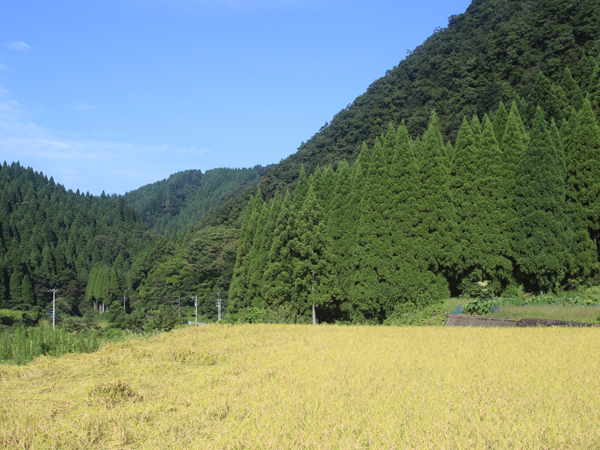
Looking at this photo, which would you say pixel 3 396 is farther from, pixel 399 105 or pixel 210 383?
pixel 399 105

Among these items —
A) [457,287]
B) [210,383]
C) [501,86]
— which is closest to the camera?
[210,383]

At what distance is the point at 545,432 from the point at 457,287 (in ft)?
66.0

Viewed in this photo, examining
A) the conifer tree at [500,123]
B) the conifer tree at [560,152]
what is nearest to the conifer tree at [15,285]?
the conifer tree at [500,123]

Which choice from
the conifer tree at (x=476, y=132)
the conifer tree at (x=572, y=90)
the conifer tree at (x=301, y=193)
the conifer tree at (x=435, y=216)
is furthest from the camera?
the conifer tree at (x=301, y=193)

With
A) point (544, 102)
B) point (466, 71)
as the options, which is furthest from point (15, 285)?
point (544, 102)

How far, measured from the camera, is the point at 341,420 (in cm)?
459

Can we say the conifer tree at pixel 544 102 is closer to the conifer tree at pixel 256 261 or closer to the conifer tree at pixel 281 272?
the conifer tree at pixel 281 272

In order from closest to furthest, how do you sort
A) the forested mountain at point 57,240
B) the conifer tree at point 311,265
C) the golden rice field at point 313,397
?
1. the golden rice field at point 313,397
2. the conifer tree at point 311,265
3. the forested mountain at point 57,240

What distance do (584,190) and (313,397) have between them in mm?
20957

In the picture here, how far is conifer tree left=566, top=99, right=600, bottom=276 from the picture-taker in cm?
2139

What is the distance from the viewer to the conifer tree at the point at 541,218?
68.1 ft

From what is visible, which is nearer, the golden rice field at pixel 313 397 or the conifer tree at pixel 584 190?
the golden rice field at pixel 313 397

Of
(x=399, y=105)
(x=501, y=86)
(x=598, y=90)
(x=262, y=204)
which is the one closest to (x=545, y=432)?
(x=598, y=90)

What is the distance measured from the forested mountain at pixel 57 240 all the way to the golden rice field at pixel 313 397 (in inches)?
3469
